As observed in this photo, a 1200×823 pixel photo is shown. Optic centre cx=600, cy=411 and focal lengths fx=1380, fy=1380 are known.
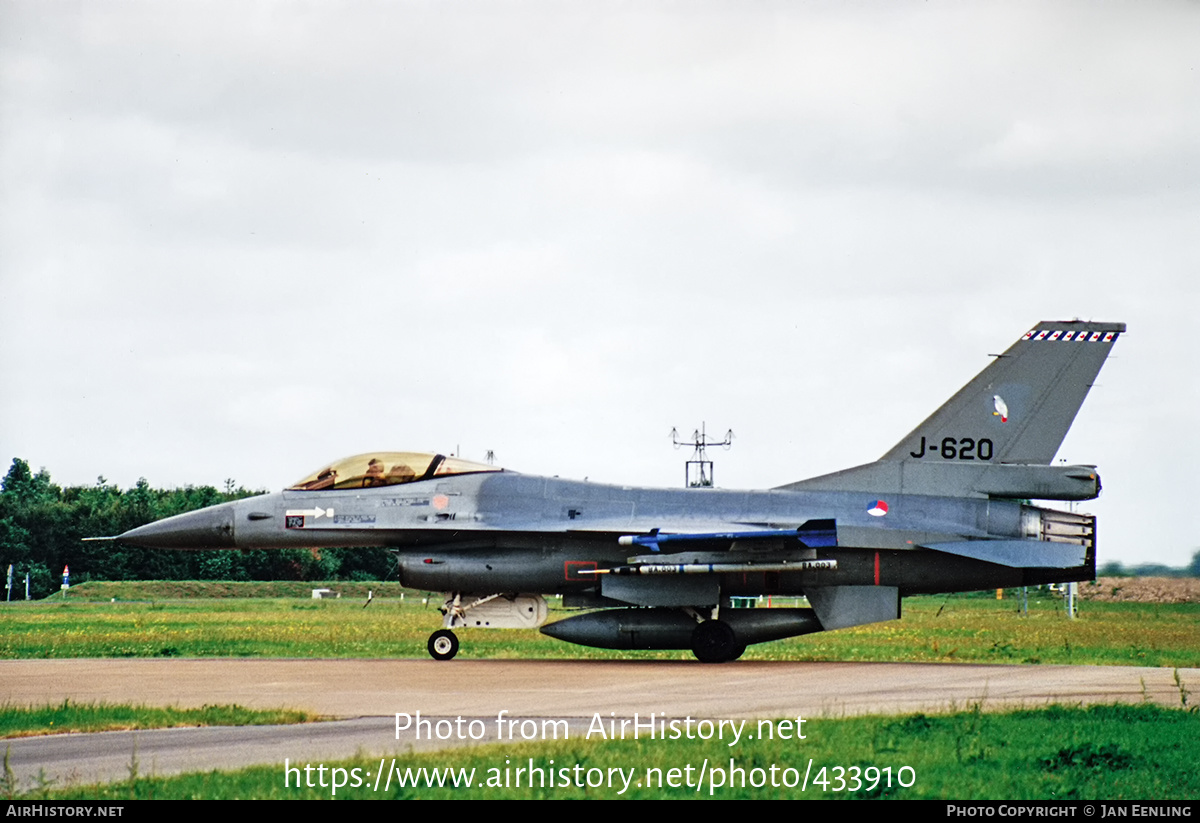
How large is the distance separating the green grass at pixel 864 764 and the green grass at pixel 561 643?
1030 centimetres

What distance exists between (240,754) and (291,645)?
15378 mm

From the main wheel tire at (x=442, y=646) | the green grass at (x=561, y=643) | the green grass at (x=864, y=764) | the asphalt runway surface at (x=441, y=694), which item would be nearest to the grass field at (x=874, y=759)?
the green grass at (x=864, y=764)

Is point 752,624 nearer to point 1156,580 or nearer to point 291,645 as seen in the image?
point 1156,580

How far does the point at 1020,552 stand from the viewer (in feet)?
66.6

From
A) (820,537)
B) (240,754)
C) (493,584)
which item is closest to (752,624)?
(820,537)

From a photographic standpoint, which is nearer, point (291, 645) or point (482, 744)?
point (482, 744)

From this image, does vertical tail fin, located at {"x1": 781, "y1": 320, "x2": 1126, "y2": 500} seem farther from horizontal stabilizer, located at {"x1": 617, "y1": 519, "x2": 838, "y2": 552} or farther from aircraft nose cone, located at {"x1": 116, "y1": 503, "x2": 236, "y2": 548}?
aircraft nose cone, located at {"x1": 116, "y1": 503, "x2": 236, "y2": 548}

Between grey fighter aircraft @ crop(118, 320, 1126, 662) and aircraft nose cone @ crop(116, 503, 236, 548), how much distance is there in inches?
54.8

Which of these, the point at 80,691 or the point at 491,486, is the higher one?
the point at 491,486

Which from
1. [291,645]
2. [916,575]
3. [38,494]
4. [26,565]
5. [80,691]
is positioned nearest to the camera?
[80,691]

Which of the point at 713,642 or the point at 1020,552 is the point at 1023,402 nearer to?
the point at 1020,552

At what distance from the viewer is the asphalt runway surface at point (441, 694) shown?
10.8 metres
